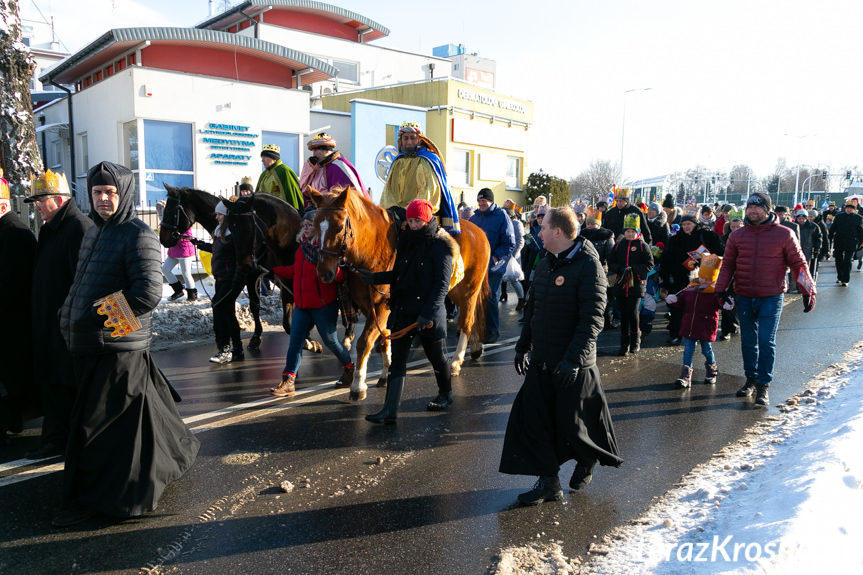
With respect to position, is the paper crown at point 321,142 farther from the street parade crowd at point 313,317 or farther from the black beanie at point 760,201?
the black beanie at point 760,201

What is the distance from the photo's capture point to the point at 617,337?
9711mm

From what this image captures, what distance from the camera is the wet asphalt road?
3.41 m

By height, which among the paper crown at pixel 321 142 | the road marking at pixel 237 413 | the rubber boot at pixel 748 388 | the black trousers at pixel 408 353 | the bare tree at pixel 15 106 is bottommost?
the road marking at pixel 237 413

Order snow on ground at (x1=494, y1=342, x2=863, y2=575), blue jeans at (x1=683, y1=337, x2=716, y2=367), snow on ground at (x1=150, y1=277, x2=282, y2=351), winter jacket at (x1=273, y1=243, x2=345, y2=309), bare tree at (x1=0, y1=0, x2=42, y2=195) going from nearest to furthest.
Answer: snow on ground at (x1=494, y1=342, x2=863, y2=575)
winter jacket at (x1=273, y1=243, x2=345, y2=309)
blue jeans at (x1=683, y1=337, x2=716, y2=367)
snow on ground at (x1=150, y1=277, x2=282, y2=351)
bare tree at (x1=0, y1=0, x2=42, y2=195)

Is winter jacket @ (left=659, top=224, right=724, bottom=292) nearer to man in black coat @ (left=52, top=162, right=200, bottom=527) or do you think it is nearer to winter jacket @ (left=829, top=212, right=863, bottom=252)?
man in black coat @ (left=52, top=162, right=200, bottom=527)

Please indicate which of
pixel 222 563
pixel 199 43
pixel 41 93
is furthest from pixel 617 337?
pixel 41 93

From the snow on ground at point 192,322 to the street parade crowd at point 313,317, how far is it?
1.60 metres

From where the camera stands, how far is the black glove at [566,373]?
3939mm

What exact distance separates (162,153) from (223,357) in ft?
37.5

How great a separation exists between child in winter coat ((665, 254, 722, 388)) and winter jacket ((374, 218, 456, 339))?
10.9 feet

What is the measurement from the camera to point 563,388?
159 inches

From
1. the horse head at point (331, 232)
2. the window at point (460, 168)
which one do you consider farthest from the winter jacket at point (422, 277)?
the window at point (460, 168)

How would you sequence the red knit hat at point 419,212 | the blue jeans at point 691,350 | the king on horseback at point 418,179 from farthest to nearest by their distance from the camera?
the blue jeans at point 691,350 → the king on horseback at point 418,179 → the red knit hat at point 419,212

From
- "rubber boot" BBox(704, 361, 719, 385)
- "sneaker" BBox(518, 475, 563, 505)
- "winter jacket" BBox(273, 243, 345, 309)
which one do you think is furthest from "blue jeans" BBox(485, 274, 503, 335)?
"sneaker" BBox(518, 475, 563, 505)
